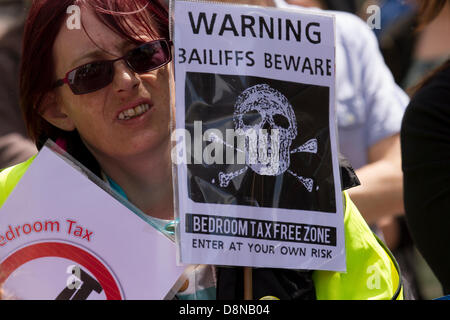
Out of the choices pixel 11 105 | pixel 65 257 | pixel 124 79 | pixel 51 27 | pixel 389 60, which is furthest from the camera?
pixel 389 60

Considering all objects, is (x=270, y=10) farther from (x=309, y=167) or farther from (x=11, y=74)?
(x=11, y=74)

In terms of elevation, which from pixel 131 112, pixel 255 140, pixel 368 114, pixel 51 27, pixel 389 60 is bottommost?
pixel 255 140

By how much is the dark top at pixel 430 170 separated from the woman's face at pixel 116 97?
0.70 metres

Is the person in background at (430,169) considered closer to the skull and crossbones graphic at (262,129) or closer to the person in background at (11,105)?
the skull and crossbones graphic at (262,129)

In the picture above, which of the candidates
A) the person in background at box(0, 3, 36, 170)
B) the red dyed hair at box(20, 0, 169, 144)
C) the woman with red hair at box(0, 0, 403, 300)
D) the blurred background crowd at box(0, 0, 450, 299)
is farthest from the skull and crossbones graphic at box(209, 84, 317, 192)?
the person in background at box(0, 3, 36, 170)

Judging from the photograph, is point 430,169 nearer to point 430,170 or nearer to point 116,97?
point 430,170

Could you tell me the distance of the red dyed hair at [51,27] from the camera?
2014 millimetres

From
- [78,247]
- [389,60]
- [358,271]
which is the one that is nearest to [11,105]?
[78,247]

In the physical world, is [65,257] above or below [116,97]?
below

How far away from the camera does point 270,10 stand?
190 centimetres

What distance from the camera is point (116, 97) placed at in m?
1.99

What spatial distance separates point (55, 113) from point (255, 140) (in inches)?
21.4

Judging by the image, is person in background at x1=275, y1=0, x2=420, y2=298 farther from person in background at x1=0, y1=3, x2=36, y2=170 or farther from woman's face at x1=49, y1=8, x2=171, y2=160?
woman's face at x1=49, y1=8, x2=171, y2=160
